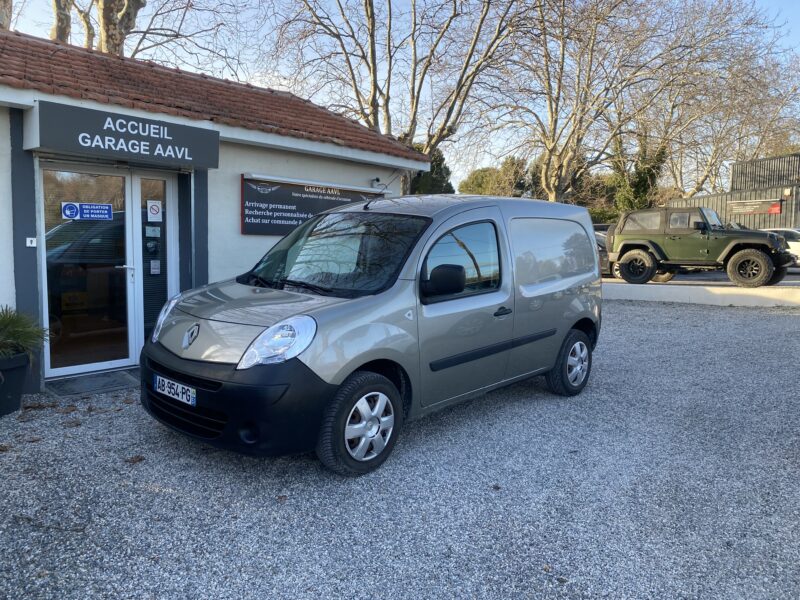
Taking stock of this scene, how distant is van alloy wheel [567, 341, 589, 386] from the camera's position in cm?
574

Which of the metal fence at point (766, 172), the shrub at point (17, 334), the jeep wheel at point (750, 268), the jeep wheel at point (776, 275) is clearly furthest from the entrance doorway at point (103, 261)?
the metal fence at point (766, 172)

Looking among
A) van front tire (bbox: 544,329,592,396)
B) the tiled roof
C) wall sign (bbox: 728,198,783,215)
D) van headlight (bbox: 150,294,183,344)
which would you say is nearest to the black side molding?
van front tire (bbox: 544,329,592,396)

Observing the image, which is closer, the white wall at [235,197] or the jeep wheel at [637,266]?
the white wall at [235,197]

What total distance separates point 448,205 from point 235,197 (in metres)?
3.50

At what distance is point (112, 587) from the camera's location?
8.59ft

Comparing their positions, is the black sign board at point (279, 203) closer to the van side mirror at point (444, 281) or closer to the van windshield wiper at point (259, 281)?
the van windshield wiper at point (259, 281)

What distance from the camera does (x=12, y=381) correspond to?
4.84m

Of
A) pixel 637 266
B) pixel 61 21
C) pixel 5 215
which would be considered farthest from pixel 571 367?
pixel 61 21

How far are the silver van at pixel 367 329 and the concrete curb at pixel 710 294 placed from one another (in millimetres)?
8870

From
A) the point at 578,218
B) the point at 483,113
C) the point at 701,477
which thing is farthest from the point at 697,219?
the point at 701,477

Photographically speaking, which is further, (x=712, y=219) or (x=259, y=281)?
(x=712, y=219)

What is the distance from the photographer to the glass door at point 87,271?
5844mm

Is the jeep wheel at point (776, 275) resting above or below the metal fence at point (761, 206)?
below

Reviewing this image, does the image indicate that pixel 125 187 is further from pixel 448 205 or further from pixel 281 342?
pixel 281 342
